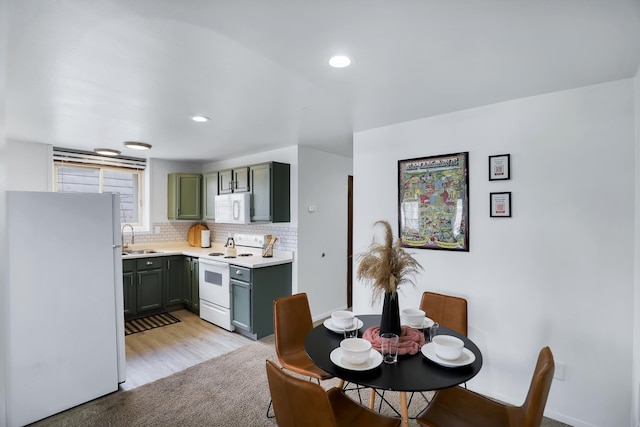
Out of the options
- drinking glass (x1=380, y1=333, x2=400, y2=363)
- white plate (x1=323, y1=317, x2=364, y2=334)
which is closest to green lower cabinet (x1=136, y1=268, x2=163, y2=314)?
white plate (x1=323, y1=317, x2=364, y2=334)

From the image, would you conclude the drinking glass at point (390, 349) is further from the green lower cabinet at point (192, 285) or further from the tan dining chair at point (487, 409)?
the green lower cabinet at point (192, 285)

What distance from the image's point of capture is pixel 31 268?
2.24m

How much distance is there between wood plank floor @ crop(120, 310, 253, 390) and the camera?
2932 mm

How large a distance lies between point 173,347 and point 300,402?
2.85 metres

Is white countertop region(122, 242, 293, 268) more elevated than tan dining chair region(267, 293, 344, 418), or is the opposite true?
white countertop region(122, 242, 293, 268)

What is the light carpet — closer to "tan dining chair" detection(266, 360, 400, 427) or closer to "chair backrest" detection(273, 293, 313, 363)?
"chair backrest" detection(273, 293, 313, 363)

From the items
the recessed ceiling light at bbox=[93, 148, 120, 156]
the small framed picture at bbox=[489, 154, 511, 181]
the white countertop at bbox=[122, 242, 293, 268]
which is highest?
the recessed ceiling light at bbox=[93, 148, 120, 156]

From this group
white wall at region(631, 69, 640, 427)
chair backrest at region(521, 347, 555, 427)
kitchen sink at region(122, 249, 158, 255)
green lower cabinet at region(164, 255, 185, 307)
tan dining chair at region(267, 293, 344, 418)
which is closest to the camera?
chair backrest at region(521, 347, 555, 427)

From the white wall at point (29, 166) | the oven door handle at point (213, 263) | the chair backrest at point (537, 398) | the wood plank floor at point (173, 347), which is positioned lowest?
the wood plank floor at point (173, 347)

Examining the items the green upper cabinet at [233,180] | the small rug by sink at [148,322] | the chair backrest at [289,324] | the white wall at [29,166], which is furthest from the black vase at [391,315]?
the white wall at [29,166]

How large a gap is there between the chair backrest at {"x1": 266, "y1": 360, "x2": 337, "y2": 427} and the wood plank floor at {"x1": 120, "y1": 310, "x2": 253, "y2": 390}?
217 centimetres

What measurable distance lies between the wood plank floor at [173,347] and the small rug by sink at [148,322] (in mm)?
122

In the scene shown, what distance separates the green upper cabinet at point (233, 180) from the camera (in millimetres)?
4293

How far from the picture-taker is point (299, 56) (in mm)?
1725
